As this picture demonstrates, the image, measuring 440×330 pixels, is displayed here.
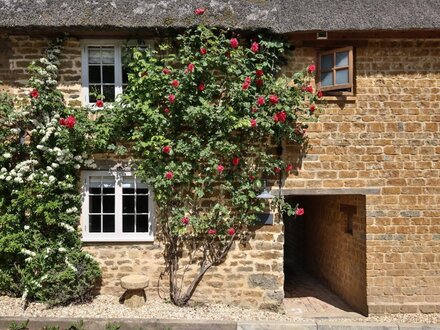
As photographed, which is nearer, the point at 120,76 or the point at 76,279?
the point at 76,279

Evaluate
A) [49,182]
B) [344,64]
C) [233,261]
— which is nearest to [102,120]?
[49,182]

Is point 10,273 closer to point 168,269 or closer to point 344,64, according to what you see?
point 168,269

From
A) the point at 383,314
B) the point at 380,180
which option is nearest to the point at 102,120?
the point at 380,180

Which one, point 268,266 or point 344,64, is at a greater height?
point 344,64

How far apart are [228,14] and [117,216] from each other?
3983 mm

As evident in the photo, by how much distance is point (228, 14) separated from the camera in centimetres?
682

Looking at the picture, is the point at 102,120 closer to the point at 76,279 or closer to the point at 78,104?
the point at 78,104

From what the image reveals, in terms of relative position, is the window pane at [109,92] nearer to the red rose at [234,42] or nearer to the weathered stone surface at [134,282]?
the red rose at [234,42]

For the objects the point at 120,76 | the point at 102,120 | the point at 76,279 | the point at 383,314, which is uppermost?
the point at 120,76

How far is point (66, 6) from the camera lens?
680cm

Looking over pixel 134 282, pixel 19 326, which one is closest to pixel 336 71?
pixel 134 282

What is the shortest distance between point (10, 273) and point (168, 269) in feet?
8.58

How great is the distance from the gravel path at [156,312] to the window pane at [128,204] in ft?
4.98

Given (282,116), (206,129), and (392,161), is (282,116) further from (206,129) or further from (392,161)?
(392,161)
